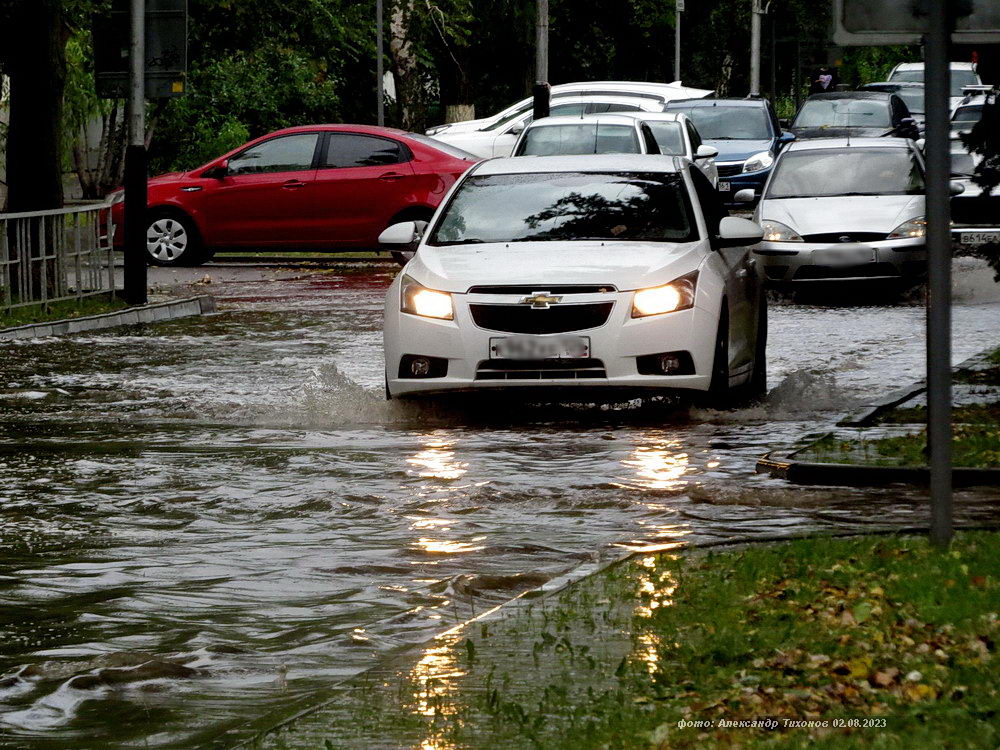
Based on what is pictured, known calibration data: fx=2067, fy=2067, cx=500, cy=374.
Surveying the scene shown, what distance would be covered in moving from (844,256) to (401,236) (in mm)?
8019

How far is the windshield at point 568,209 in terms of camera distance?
40.9 feet

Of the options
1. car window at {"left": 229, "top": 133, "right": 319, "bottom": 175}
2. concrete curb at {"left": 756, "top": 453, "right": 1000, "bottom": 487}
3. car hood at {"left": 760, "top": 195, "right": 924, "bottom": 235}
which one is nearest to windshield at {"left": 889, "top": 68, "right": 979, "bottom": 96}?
car window at {"left": 229, "top": 133, "right": 319, "bottom": 175}

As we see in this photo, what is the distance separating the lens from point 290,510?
8.97 meters

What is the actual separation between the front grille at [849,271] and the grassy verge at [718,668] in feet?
42.1

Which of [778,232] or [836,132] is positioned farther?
[836,132]

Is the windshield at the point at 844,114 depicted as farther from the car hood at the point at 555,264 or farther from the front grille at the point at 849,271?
the car hood at the point at 555,264

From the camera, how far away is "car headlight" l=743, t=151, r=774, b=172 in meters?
33.4

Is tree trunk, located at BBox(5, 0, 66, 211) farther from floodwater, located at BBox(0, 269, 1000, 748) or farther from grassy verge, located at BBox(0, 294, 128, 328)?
floodwater, located at BBox(0, 269, 1000, 748)

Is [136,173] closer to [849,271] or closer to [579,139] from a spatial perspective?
[849,271]

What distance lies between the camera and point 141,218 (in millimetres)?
19203

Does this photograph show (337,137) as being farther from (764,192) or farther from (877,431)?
(877,431)

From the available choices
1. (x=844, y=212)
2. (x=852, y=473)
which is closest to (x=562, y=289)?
(x=852, y=473)

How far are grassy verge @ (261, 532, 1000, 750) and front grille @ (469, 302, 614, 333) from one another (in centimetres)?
432

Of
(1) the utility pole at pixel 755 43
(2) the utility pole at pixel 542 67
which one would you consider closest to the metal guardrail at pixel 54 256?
(2) the utility pole at pixel 542 67
